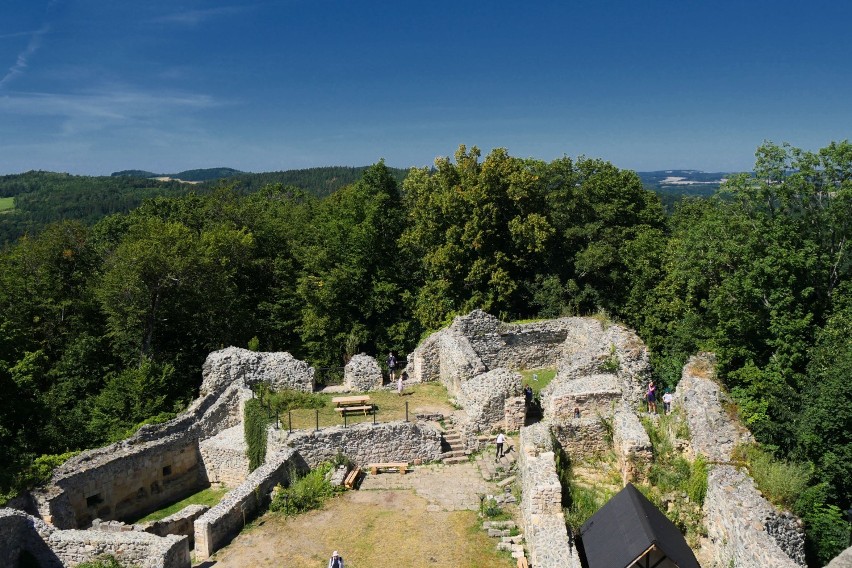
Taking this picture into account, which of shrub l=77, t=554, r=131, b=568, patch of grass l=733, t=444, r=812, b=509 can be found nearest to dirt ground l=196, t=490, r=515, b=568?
shrub l=77, t=554, r=131, b=568

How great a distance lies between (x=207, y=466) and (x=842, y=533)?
17153mm

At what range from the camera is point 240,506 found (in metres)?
15.4

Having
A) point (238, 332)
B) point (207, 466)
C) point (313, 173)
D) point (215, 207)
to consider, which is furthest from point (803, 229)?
point (313, 173)

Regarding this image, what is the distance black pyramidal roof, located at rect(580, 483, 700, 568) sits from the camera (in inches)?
395

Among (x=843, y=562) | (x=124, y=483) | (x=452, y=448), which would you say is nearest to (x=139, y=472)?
(x=124, y=483)

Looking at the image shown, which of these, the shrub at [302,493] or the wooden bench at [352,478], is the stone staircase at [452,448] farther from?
the shrub at [302,493]

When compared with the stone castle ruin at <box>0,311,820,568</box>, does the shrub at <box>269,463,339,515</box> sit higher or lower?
lower

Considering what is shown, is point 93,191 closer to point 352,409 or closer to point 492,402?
point 352,409

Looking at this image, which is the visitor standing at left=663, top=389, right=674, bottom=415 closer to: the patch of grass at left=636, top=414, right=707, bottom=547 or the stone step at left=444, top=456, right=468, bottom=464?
the patch of grass at left=636, top=414, right=707, bottom=547

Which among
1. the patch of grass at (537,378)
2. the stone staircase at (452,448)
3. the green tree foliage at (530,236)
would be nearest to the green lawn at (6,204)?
the green tree foliage at (530,236)

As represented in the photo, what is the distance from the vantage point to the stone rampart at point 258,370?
22453 mm

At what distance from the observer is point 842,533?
11.8 meters

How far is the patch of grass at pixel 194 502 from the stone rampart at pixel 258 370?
162 inches

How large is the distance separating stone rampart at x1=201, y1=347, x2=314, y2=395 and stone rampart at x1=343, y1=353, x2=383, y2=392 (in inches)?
60.5
